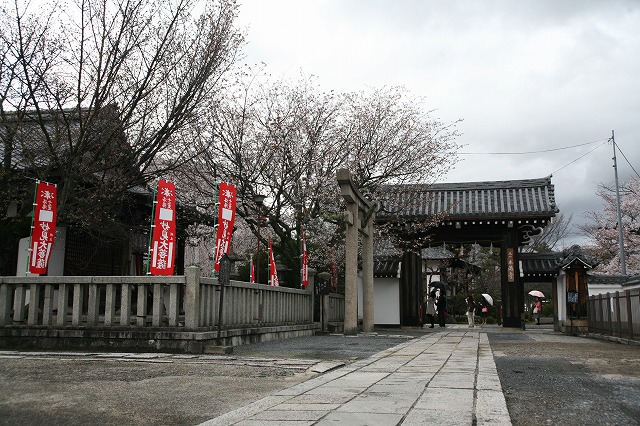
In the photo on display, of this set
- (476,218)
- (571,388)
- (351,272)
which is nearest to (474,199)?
(476,218)

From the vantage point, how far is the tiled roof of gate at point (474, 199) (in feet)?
73.3

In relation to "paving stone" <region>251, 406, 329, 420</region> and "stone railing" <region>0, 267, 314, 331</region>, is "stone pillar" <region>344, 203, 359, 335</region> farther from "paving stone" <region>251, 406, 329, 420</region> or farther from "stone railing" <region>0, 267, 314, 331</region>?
"paving stone" <region>251, 406, 329, 420</region>

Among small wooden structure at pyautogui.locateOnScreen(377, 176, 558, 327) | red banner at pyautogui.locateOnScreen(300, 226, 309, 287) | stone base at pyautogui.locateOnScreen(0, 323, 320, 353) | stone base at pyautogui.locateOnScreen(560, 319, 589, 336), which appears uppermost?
small wooden structure at pyautogui.locateOnScreen(377, 176, 558, 327)

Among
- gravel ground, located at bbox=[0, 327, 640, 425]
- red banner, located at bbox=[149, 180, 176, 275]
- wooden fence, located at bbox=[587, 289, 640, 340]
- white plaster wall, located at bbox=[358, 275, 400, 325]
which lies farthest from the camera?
white plaster wall, located at bbox=[358, 275, 400, 325]

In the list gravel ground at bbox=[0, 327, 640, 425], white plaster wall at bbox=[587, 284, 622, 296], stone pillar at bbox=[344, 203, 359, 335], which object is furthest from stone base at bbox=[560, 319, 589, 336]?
gravel ground at bbox=[0, 327, 640, 425]

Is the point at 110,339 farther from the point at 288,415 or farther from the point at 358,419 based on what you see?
the point at 358,419

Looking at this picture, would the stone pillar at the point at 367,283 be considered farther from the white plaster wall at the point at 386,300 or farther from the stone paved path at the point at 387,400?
the stone paved path at the point at 387,400

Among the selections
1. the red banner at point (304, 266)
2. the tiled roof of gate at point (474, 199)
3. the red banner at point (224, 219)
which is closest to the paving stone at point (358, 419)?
the red banner at point (224, 219)

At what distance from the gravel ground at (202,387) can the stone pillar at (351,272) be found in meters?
6.62

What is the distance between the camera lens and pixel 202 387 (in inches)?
234

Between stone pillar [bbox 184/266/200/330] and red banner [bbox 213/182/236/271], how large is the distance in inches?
85.0

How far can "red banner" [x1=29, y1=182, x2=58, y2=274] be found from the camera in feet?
36.3

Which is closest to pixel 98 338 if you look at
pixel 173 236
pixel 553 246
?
pixel 173 236

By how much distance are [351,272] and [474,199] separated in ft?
33.0
